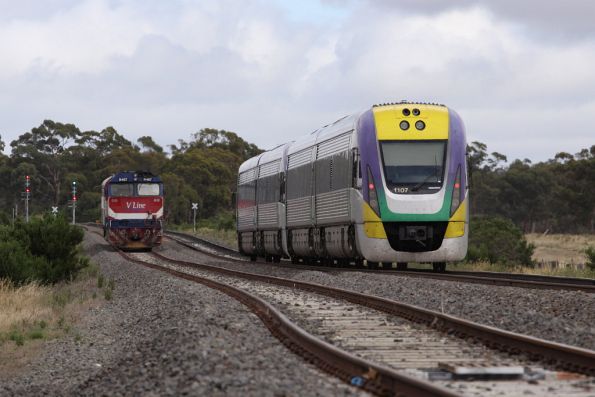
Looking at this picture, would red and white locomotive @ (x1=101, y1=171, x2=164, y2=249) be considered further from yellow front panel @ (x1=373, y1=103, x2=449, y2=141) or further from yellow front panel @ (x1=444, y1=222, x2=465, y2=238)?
yellow front panel @ (x1=444, y1=222, x2=465, y2=238)

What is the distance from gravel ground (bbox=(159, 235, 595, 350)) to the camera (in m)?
11.5

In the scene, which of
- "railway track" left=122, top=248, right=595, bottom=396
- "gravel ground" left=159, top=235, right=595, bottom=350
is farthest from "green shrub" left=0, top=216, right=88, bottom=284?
"railway track" left=122, top=248, right=595, bottom=396

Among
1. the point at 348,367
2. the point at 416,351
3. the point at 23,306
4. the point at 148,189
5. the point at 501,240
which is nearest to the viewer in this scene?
the point at 348,367

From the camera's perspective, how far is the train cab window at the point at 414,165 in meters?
21.8

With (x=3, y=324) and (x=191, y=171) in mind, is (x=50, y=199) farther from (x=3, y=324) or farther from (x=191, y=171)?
(x=3, y=324)

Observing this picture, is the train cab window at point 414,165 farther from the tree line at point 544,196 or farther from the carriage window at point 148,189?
the tree line at point 544,196

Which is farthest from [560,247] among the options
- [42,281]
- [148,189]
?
[42,281]

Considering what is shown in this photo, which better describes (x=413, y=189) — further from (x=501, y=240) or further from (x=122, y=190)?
(x=501, y=240)

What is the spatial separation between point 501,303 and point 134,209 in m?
33.7

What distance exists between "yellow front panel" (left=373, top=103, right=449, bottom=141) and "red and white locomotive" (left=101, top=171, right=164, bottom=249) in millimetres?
25587

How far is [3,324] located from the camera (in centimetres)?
1900

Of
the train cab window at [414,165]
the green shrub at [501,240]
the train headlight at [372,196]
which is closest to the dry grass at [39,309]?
the train headlight at [372,196]

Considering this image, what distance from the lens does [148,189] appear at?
46.7m

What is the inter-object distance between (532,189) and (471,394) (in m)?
100
